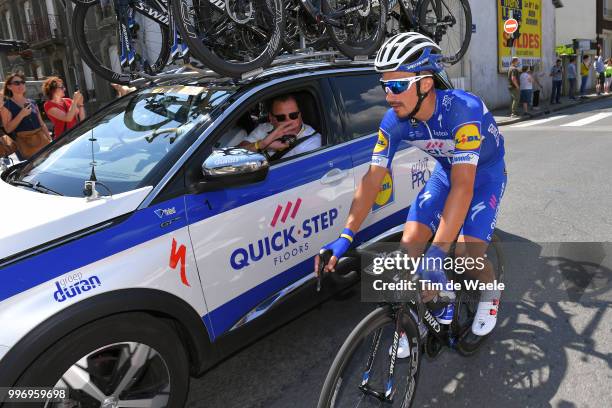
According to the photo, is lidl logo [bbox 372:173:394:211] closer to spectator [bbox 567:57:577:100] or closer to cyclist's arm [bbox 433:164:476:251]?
cyclist's arm [bbox 433:164:476:251]

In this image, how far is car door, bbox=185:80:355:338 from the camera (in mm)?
2469

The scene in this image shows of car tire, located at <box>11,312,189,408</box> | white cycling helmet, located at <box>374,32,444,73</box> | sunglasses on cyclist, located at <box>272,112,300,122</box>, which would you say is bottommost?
car tire, located at <box>11,312,189,408</box>

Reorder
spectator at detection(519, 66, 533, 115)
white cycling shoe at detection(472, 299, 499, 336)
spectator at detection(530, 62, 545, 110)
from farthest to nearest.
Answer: spectator at detection(530, 62, 545, 110)
spectator at detection(519, 66, 533, 115)
white cycling shoe at detection(472, 299, 499, 336)

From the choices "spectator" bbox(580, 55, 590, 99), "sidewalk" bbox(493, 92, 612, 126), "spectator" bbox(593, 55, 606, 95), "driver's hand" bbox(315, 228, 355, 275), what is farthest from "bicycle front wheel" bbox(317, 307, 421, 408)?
"spectator" bbox(593, 55, 606, 95)

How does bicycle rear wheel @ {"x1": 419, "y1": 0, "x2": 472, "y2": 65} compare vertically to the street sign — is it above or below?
below

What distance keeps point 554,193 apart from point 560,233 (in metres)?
1.76

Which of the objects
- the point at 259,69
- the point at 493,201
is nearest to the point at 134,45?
the point at 259,69

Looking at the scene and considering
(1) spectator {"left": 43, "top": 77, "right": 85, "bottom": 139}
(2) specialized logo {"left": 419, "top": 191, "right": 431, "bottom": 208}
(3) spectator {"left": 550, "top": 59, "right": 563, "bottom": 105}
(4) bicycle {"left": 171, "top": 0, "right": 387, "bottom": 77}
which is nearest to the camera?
(2) specialized logo {"left": 419, "top": 191, "right": 431, "bottom": 208}

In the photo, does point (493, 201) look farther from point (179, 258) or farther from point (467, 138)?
point (179, 258)

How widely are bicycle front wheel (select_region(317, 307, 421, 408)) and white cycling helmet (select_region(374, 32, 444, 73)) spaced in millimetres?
1143

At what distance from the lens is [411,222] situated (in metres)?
2.71

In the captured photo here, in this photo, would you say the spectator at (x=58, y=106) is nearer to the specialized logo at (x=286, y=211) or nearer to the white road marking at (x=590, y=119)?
the specialized logo at (x=286, y=211)

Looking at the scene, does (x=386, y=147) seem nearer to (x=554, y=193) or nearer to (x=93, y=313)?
(x=93, y=313)

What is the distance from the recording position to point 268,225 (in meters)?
2.74
